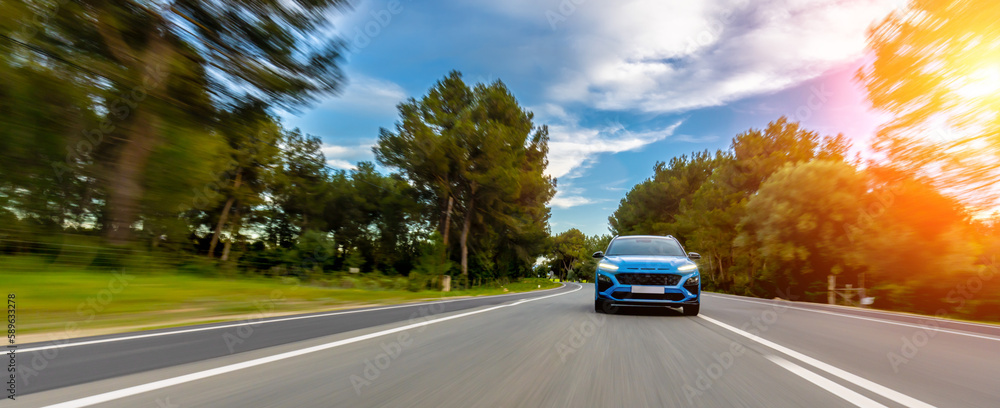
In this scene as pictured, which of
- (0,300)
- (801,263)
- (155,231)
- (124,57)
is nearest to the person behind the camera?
(0,300)

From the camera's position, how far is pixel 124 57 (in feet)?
30.6

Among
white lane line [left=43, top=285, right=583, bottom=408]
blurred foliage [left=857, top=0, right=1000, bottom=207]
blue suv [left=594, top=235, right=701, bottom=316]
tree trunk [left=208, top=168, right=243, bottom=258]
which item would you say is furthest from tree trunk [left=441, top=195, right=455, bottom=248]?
white lane line [left=43, top=285, right=583, bottom=408]

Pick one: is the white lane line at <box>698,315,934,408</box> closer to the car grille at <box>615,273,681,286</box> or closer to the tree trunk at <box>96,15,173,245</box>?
the car grille at <box>615,273,681,286</box>

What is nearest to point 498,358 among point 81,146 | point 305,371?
point 305,371

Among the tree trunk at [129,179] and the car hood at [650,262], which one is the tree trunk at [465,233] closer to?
the tree trunk at [129,179]

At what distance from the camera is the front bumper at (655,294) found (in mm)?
8789

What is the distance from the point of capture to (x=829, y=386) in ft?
11.9

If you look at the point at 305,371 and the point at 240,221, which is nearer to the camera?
the point at 305,371

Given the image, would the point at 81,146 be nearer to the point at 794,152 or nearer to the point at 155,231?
the point at 155,231

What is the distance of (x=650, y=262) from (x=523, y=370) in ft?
18.2

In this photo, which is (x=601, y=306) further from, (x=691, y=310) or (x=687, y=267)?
(x=687, y=267)

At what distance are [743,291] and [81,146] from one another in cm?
4179

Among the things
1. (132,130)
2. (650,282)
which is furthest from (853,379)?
(132,130)

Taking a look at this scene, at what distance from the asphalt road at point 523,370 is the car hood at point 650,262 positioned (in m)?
2.28
